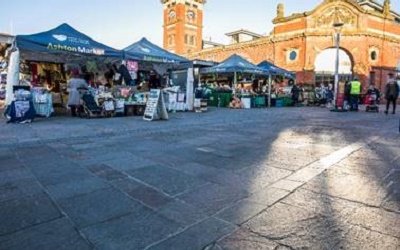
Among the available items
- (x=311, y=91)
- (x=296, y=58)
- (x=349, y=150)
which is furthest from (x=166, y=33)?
(x=349, y=150)

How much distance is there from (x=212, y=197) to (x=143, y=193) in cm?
77

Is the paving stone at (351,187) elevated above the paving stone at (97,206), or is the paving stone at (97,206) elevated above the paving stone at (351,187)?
the paving stone at (351,187)

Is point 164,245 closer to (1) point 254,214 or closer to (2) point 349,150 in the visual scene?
(1) point 254,214

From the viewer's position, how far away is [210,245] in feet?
8.76

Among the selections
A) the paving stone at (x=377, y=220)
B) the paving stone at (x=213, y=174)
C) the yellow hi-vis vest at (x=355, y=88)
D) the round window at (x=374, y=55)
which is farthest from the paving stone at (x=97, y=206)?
the round window at (x=374, y=55)

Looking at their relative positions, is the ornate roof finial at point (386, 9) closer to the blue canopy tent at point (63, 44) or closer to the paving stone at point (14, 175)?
the blue canopy tent at point (63, 44)

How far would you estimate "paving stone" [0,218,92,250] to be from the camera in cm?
264

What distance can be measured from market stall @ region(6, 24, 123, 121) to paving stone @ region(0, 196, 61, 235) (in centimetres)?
791

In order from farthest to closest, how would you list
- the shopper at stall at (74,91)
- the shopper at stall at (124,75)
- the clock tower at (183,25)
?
the clock tower at (183,25) < the shopper at stall at (124,75) < the shopper at stall at (74,91)

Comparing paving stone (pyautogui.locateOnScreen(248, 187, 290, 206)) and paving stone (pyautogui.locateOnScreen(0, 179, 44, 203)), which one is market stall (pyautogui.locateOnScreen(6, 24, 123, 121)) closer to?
A: paving stone (pyautogui.locateOnScreen(0, 179, 44, 203))

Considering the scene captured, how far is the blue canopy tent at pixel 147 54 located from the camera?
1330cm

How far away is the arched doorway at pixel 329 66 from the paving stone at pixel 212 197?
32.6 meters

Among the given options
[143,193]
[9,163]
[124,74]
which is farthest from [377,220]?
[124,74]

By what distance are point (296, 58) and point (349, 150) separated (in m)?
30.5
